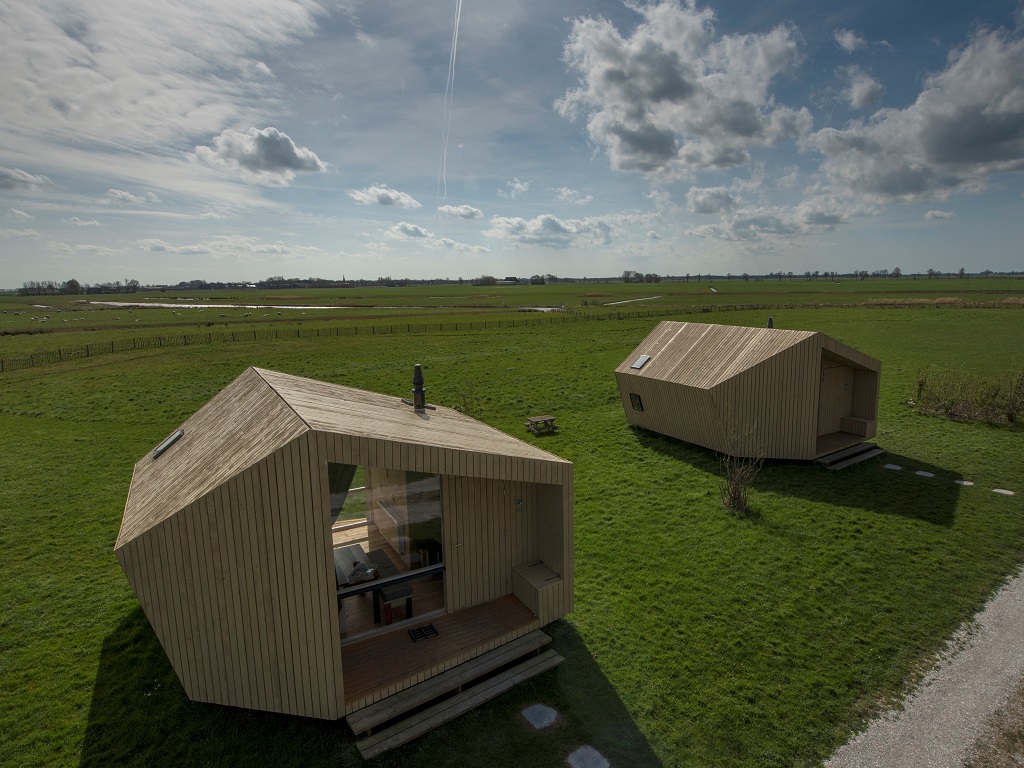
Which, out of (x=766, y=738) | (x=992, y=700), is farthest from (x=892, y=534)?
(x=766, y=738)

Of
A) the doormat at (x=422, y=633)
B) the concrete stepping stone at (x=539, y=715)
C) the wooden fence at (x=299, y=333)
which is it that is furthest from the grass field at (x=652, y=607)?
the wooden fence at (x=299, y=333)

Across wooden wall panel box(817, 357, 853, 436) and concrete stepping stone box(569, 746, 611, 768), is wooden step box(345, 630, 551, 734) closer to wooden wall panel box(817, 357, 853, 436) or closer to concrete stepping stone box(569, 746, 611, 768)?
concrete stepping stone box(569, 746, 611, 768)

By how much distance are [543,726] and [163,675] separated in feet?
20.1

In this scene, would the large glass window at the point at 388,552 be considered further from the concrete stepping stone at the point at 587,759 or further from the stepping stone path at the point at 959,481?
the stepping stone path at the point at 959,481

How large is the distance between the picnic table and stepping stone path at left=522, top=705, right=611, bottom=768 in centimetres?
1349

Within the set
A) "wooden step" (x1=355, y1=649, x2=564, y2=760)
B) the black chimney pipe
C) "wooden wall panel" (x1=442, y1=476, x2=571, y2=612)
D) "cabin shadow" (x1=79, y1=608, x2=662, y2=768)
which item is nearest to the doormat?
"wooden wall panel" (x1=442, y1=476, x2=571, y2=612)

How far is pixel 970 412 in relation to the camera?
2083cm

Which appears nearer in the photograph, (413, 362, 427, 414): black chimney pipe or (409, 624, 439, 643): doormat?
Answer: (409, 624, 439, 643): doormat

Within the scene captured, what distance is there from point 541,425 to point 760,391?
837 cm

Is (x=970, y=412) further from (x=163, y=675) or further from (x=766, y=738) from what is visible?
(x=163, y=675)

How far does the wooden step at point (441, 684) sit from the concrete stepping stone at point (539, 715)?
0.78 m

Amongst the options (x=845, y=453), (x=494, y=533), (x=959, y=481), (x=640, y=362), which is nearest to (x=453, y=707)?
(x=494, y=533)

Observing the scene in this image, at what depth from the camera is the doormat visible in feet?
26.9

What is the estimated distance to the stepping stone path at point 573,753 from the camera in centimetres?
661
